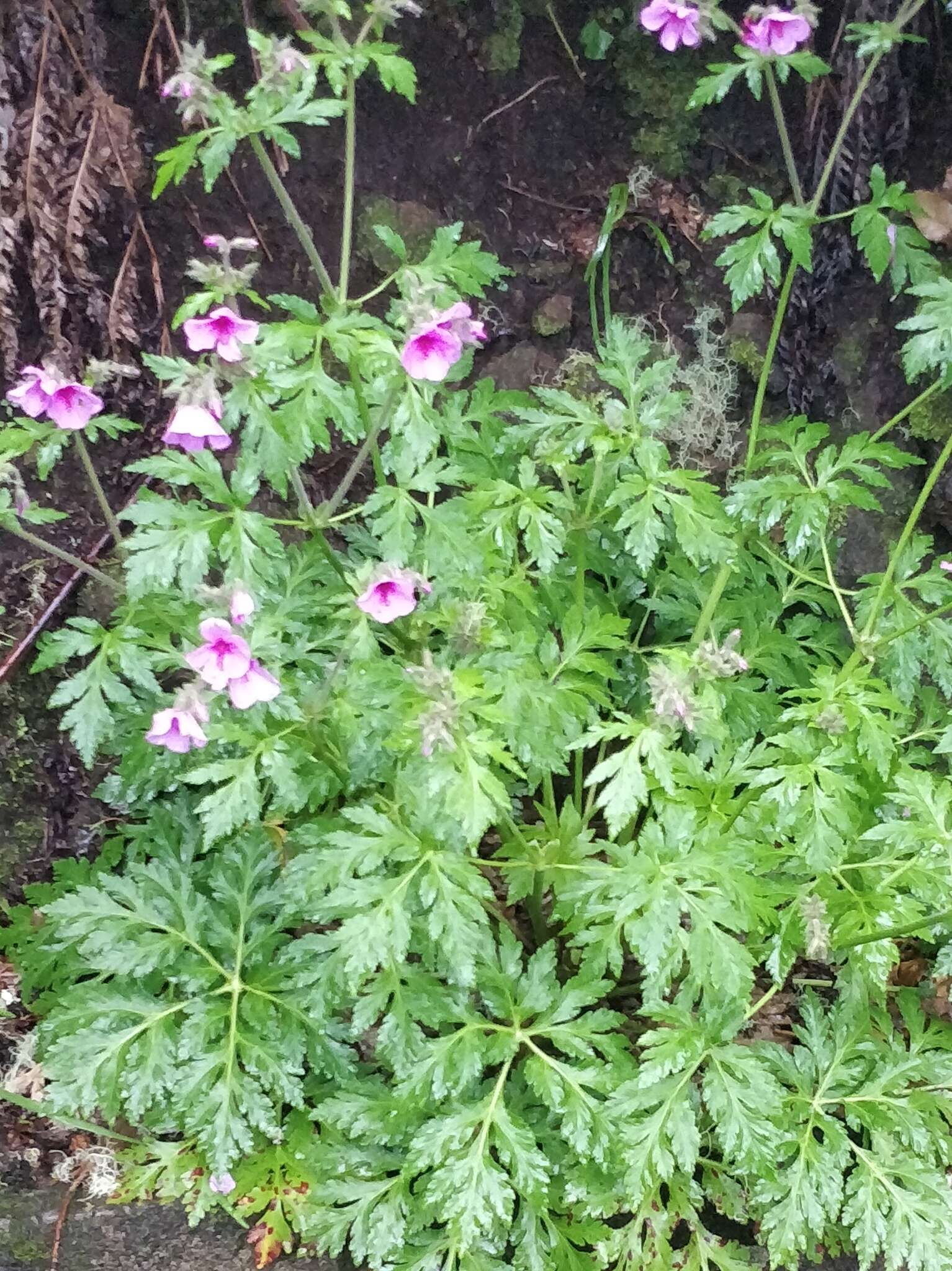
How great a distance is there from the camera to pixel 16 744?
2.64 metres

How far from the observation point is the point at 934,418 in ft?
9.09

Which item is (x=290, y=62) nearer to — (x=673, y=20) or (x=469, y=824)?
(x=673, y=20)

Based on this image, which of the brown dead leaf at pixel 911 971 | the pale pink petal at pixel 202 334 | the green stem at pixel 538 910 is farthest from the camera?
the brown dead leaf at pixel 911 971

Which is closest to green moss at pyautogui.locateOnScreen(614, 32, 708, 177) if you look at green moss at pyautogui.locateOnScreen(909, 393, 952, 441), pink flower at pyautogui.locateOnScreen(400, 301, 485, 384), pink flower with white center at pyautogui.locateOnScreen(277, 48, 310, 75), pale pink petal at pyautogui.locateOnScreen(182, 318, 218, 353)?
green moss at pyautogui.locateOnScreen(909, 393, 952, 441)

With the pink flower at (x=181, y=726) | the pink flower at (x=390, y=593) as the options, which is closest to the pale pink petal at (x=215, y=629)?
the pink flower at (x=181, y=726)

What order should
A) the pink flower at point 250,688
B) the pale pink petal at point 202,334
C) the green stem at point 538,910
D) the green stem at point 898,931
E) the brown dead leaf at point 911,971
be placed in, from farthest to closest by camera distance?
1. the brown dead leaf at point 911,971
2. the green stem at point 538,910
3. the green stem at point 898,931
4. the pink flower at point 250,688
5. the pale pink petal at point 202,334

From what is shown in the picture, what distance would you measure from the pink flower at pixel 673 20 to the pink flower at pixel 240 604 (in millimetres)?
1482

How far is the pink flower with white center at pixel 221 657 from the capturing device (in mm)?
1685

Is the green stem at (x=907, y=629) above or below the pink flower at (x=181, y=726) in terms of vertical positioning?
below

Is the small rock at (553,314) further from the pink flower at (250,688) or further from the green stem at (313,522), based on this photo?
the pink flower at (250,688)

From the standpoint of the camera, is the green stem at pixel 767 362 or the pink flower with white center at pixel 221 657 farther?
the green stem at pixel 767 362

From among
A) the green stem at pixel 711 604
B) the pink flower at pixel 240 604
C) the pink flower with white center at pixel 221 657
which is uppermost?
the pink flower at pixel 240 604

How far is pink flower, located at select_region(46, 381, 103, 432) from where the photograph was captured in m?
1.81

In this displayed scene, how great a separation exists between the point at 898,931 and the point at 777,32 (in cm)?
193
